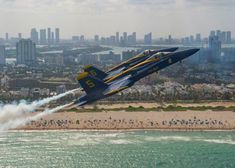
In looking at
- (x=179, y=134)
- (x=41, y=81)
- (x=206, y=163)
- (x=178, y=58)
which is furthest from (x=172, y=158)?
(x=41, y=81)

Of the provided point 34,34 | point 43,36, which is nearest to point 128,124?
point 34,34

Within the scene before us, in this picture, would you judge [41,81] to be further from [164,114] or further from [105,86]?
[105,86]

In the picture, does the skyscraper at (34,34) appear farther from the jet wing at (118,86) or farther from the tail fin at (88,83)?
the tail fin at (88,83)

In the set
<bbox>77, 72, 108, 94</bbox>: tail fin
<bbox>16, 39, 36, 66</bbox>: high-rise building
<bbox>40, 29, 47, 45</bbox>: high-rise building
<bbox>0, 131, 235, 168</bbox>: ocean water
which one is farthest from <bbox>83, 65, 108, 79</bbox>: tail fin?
<bbox>40, 29, 47, 45</bbox>: high-rise building

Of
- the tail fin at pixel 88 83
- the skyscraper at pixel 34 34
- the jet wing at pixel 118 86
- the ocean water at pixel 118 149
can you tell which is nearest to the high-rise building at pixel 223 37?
the skyscraper at pixel 34 34

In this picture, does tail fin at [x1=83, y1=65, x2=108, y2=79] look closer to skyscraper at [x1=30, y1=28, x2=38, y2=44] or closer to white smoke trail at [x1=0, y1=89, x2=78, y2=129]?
white smoke trail at [x1=0, y1=89, x2=78, y2=129]
